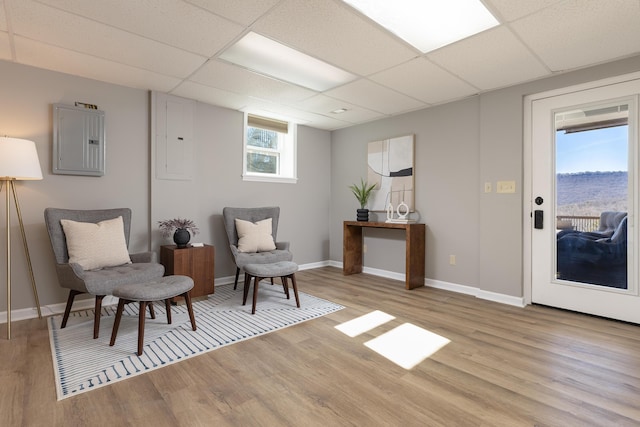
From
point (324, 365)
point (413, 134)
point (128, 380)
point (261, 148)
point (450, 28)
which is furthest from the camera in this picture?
point (261, 148)

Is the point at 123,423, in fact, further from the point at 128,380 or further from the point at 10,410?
the point at 10,410

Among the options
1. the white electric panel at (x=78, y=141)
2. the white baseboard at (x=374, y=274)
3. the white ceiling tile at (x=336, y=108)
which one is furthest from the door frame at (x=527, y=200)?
the white electric panel at (x=78, y=141)

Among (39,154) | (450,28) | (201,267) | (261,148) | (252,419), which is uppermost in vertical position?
(450,28)

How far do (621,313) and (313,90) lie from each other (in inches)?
139

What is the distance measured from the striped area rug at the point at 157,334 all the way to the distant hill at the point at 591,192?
2.44m

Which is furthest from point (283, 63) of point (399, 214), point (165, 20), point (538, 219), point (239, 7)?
point (538, 219)

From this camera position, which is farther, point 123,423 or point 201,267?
point 201,267

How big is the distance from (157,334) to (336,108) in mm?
3177

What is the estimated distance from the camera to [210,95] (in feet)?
11.9

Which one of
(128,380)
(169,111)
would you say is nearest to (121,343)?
(128,380)

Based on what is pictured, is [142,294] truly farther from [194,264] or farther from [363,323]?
[363,323]

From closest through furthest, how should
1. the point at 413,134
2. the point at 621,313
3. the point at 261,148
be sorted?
the point at 621,313, the point at 413,134, the point at 261,148

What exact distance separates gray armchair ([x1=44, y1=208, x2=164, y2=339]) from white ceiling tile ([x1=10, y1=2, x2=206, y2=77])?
53.2 inches

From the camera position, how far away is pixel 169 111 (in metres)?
3.61
